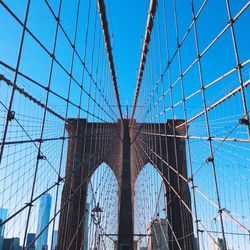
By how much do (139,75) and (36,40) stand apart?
8060 millimetres

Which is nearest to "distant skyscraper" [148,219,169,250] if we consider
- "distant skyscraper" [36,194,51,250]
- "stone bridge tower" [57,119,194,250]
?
"stone bridge tower" [57,119,194,250]

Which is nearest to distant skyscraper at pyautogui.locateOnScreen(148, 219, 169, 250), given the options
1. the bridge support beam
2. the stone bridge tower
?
the stone bridge tower

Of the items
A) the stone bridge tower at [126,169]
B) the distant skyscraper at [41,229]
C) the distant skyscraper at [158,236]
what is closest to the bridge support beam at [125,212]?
the stone bridge tower at [126,169]

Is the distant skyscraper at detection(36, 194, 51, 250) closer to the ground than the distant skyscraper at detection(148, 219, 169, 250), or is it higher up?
higher up

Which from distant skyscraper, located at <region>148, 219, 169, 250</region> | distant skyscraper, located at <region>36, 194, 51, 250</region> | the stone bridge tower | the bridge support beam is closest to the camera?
the stone bridge tower

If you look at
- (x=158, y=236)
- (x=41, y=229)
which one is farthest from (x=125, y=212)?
(x=41, y=229)

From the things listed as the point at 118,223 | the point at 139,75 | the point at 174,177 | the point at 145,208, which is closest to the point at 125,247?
the point at 118,223

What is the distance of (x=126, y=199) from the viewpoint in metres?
13.0

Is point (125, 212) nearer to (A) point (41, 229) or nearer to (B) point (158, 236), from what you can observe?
(B) point (158, 236)

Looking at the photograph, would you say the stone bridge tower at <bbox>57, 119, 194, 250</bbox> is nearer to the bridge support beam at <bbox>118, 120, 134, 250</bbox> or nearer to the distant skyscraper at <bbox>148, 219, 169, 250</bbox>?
the bridge support beam at <bbox>118, 120, 134, 250</bbox>

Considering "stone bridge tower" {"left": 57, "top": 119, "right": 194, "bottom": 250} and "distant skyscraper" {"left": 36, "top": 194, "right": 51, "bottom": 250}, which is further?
"distant skyscraper" {"left": 36, "top": 194, "right": 51, "bottom": 250}

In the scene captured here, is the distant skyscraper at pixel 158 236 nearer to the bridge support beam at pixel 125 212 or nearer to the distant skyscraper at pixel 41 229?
the bridge support beam at pixel 125 212

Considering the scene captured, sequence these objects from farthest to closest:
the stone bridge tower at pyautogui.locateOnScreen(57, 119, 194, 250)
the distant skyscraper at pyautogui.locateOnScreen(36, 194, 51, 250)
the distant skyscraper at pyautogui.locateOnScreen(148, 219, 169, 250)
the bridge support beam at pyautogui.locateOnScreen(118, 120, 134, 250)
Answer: the distant skyscraper at pyautogui.locateOnScreen(36, 194, 51, 250) < the bridge support beam at pyautogui.locateOnScreen(118, 120, 134, 250) < the distant skyscraper at pyautogui.locateOnScreen(148, 219, 169, 250) < the stone bridge tower at pyautogui.locateOnScreen(57, 119, 194, 250)

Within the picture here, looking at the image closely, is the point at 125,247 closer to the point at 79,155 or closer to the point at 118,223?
the point at 118,223
